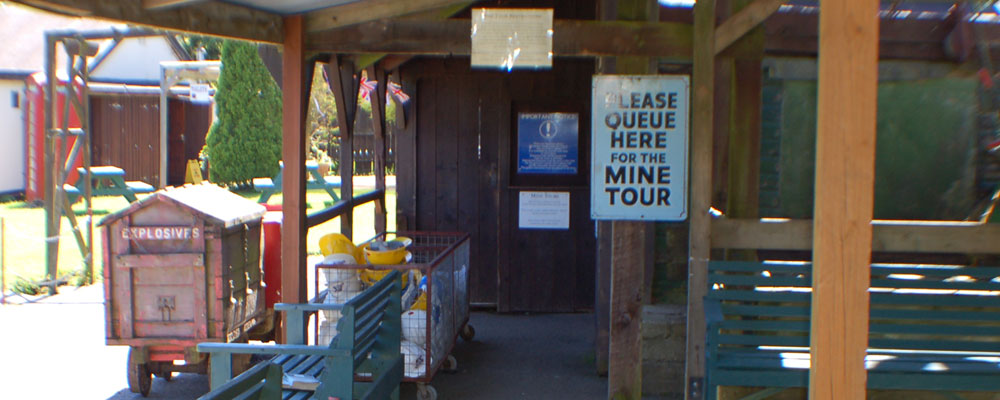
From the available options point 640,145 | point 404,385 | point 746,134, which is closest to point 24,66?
point 404,385

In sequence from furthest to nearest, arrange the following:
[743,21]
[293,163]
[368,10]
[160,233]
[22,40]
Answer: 1. [22,40]
2. [160,233]
3. [293,163]
4. [368,10]
5. [743,21]

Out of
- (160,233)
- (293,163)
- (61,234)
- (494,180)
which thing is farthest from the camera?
(61,234)

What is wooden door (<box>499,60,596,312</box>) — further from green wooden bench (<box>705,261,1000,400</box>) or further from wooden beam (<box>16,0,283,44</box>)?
wooden beam (<box>16,0,283,44</box>)

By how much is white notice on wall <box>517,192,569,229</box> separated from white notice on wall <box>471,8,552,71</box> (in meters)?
3.86

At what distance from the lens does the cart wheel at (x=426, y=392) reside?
562cm

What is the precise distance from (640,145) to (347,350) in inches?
75.5

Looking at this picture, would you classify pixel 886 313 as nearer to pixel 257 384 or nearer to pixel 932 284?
pixel 932 284

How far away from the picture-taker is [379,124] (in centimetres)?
838

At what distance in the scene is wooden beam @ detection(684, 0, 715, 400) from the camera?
4.39 meters

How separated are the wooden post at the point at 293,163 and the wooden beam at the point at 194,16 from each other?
0.11 meters

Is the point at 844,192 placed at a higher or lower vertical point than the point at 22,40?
lower

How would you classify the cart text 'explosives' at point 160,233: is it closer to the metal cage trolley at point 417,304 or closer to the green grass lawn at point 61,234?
the metal cage trolley at point 417,304

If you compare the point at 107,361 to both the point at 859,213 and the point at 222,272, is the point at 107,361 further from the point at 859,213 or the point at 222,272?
the point at 859,213

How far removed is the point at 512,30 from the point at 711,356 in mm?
1972
